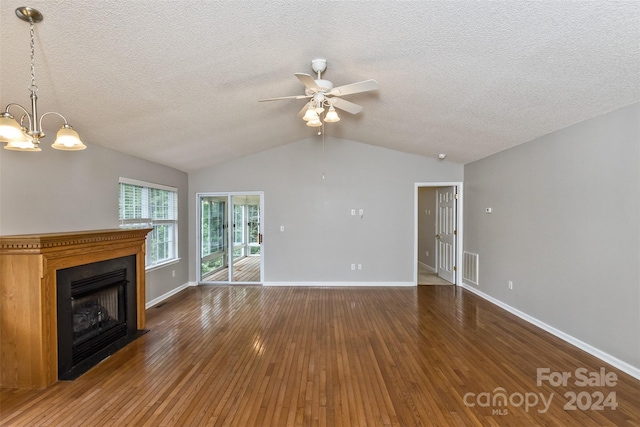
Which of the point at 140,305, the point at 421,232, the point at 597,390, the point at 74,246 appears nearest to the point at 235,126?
the point at 74,246

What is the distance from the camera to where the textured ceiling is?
1.77 m

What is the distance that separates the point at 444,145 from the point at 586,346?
315 centimetres

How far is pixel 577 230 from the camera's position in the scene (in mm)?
3033

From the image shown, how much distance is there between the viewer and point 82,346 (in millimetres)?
2721

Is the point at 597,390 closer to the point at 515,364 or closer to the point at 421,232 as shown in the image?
the point at 515,364

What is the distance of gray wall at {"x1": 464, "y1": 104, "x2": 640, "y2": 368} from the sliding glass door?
171 inches

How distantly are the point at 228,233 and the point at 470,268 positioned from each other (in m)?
4.80

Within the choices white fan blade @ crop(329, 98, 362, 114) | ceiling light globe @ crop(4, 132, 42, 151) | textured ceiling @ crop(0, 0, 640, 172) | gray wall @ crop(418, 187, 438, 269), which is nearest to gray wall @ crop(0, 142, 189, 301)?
textured ceiling @ crop(0, 0, 640, 172)

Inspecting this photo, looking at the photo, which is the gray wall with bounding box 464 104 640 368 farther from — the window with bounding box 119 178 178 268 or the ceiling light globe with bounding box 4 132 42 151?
the window with bounding box 119 178 178 268

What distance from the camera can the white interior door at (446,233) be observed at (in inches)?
221

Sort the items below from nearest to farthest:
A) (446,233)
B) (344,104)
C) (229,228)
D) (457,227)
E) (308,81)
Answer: (308,81), (344,104), (457,227), (229,228), (446,233)

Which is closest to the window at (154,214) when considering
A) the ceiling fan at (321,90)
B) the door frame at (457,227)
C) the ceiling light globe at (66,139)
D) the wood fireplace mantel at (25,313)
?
the wood fireplace mantel at (25,313)

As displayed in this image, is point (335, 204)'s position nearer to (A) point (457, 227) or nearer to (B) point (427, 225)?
(A) point (457, 227)

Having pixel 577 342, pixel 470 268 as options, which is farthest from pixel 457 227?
pixel 577 342
